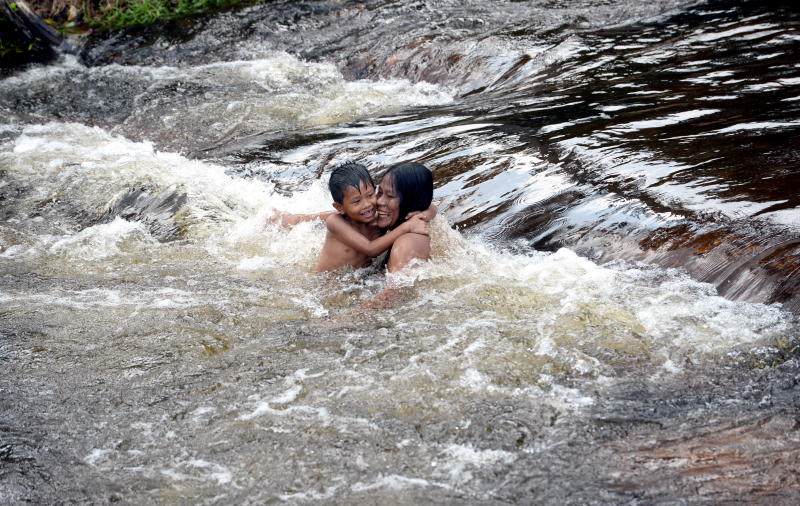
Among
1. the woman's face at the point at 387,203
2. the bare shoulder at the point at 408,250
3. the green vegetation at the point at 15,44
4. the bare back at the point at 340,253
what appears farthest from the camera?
the green vegetation at the point at 15,44

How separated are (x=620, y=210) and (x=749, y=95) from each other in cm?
225

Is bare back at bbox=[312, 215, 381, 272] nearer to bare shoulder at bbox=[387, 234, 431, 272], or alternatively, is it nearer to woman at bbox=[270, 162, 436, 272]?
woman at bbox=[270, 162, 436, 272]

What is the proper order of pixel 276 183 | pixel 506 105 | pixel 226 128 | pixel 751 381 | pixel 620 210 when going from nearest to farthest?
pixel 751 381 → pixel 620 210 → pixel 276 183 → pixel 506 105 → pixel 226 128

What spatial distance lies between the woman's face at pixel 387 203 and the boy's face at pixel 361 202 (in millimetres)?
92

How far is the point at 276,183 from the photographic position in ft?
22.9

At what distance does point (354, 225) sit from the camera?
5352mm

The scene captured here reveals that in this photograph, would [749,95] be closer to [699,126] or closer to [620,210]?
[699,126]

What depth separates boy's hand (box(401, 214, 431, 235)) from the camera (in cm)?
508

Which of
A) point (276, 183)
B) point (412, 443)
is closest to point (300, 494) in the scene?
point (412, 443)

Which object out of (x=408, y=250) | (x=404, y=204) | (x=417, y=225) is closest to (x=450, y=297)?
(x=408, y=250)

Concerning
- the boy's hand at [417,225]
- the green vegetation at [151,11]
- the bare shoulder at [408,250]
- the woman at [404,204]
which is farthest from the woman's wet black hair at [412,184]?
the green vegetation at [151,11]

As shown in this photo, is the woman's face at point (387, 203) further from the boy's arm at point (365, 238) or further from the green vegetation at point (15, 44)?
the green vegetation at point (15, 44)

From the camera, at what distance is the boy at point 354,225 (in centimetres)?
511

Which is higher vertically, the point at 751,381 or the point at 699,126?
the point at 699,126
